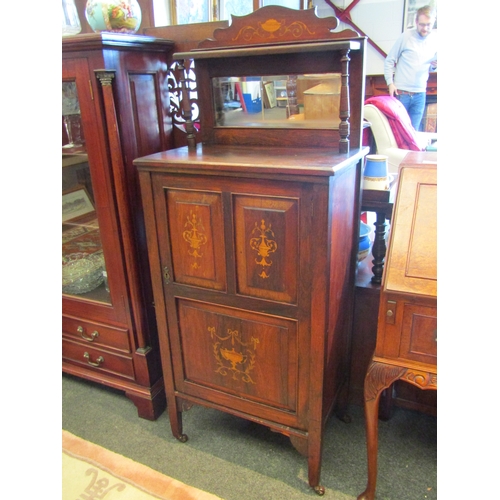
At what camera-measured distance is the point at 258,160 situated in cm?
110

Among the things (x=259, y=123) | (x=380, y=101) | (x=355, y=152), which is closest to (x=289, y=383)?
(x=355, y=152)

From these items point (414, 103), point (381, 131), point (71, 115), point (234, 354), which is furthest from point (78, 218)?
point (414, 103)

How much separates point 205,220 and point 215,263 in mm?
129

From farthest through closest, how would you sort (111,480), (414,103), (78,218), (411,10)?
1. (411,10)
2. (414,103)
3. (78,218)
4. (111,480)

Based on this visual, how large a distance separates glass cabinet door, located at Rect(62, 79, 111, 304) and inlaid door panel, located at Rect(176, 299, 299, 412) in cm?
46

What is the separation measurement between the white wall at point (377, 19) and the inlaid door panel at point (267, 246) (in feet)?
15.6

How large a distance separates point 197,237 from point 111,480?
884 millimetres

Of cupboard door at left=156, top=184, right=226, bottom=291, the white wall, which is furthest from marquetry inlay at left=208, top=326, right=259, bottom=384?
the white wall

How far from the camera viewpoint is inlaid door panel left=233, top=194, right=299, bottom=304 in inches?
42.3

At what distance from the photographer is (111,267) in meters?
1.52

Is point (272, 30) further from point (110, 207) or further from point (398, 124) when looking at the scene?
point (398, 124)

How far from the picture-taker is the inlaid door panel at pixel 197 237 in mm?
1159

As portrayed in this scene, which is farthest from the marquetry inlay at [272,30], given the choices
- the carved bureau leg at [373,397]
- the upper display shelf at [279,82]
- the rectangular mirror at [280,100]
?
the carved bureau leg at [373,397]
